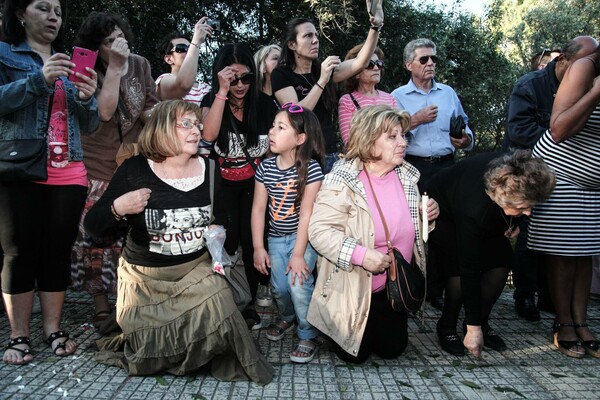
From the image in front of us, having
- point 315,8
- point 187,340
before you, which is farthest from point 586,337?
point 315,8

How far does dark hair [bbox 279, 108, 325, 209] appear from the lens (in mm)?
3871

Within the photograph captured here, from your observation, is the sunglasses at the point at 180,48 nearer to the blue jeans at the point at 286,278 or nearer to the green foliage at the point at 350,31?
the blue jeans at the point at 286,278

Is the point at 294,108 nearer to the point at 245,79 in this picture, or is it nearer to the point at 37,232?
the point at 245,79

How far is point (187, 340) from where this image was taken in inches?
127

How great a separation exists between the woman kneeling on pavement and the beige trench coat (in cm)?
39

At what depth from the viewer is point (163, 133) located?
346cm

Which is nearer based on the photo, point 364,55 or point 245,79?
point 245,79

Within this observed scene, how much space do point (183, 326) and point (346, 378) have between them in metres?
1.09

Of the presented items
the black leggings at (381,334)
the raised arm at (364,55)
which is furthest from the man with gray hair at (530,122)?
the black leggings at (381,334)

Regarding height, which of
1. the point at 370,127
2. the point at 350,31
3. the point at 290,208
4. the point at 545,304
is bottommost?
the point at 545,304

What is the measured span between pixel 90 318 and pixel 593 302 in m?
4.86

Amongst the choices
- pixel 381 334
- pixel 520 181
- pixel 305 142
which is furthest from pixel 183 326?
pixel 520 181

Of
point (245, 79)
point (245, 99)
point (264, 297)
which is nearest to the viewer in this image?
point (245, 79)

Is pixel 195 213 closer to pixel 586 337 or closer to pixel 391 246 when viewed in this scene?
pixel 391 246
